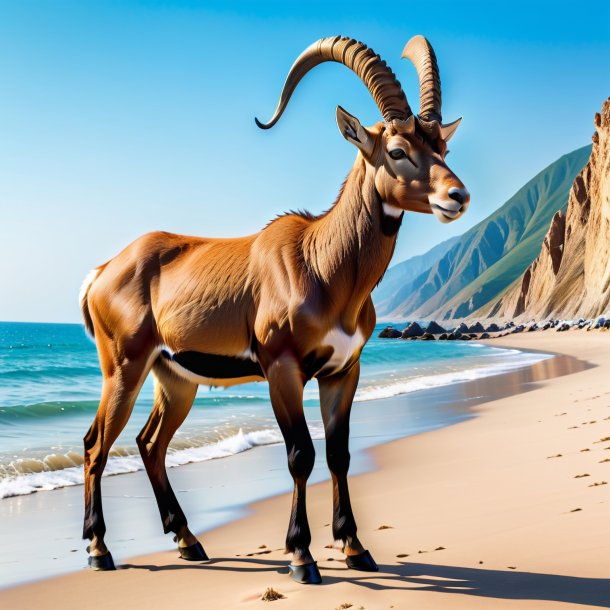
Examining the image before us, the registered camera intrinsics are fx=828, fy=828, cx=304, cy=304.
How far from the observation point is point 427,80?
5.79 meters

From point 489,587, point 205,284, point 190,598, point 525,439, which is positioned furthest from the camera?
point 525,439

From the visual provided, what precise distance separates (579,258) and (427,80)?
256ft

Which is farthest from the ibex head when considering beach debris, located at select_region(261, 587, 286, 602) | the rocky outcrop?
the rocky outcrop

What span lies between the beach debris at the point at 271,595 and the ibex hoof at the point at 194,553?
1401 millimetres

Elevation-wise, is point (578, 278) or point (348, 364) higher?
point (348, 364)

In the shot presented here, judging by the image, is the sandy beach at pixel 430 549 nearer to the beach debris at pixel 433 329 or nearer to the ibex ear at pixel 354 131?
the ibex ear at pixel 354 131

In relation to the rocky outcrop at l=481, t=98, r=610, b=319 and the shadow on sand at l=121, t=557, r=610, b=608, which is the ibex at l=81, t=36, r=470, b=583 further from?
the rocky outcrop at l=481, t=98, r=610, b=319

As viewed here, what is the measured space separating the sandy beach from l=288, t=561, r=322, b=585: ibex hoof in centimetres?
6

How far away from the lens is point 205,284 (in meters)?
6.14

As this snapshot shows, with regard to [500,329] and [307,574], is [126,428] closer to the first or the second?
[307,574]

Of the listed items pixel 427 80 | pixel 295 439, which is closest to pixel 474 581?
pixel 295 439

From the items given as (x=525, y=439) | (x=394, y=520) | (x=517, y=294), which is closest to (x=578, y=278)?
(x=517, y=294)

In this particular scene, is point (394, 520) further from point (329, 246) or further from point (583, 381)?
point (583, 381)

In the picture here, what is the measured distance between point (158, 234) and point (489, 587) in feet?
12.7
